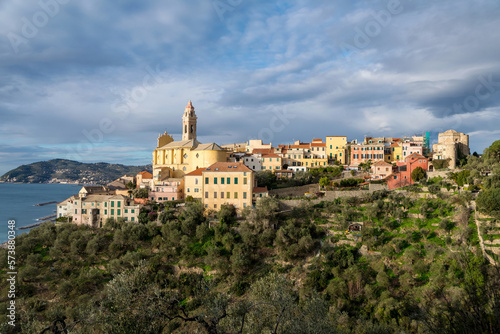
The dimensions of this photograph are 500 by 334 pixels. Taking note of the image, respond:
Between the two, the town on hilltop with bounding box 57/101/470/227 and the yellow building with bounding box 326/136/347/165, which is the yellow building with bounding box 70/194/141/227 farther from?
the yellow building with bounding box 326/136/347/165

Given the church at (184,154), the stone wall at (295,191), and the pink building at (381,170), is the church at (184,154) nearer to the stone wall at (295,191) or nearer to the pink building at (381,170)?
the stone wall at (295,191)

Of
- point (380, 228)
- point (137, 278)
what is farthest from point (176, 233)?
point (380, 228)

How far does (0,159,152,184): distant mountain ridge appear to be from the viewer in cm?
16912

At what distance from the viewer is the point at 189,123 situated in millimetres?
56938

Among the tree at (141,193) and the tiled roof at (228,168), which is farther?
the tree at (141,193)

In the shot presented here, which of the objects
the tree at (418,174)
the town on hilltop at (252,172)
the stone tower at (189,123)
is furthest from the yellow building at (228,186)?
the stone tower at (189,123)

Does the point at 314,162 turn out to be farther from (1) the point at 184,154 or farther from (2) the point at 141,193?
(2) the point at 141,193

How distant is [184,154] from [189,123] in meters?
10.7

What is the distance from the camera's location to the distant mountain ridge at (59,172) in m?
169

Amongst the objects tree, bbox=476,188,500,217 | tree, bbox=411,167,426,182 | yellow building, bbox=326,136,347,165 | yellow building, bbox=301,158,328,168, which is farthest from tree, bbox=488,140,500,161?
yellow building, bbox=301,158,328,168

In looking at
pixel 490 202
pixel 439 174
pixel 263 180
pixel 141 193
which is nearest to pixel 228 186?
pixel 263 180

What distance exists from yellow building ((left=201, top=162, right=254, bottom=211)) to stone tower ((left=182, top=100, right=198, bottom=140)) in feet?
77.2

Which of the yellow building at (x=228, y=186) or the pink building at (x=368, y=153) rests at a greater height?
the pink building at (x=368, y=153)

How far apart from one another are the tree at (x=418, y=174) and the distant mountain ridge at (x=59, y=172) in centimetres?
14887
